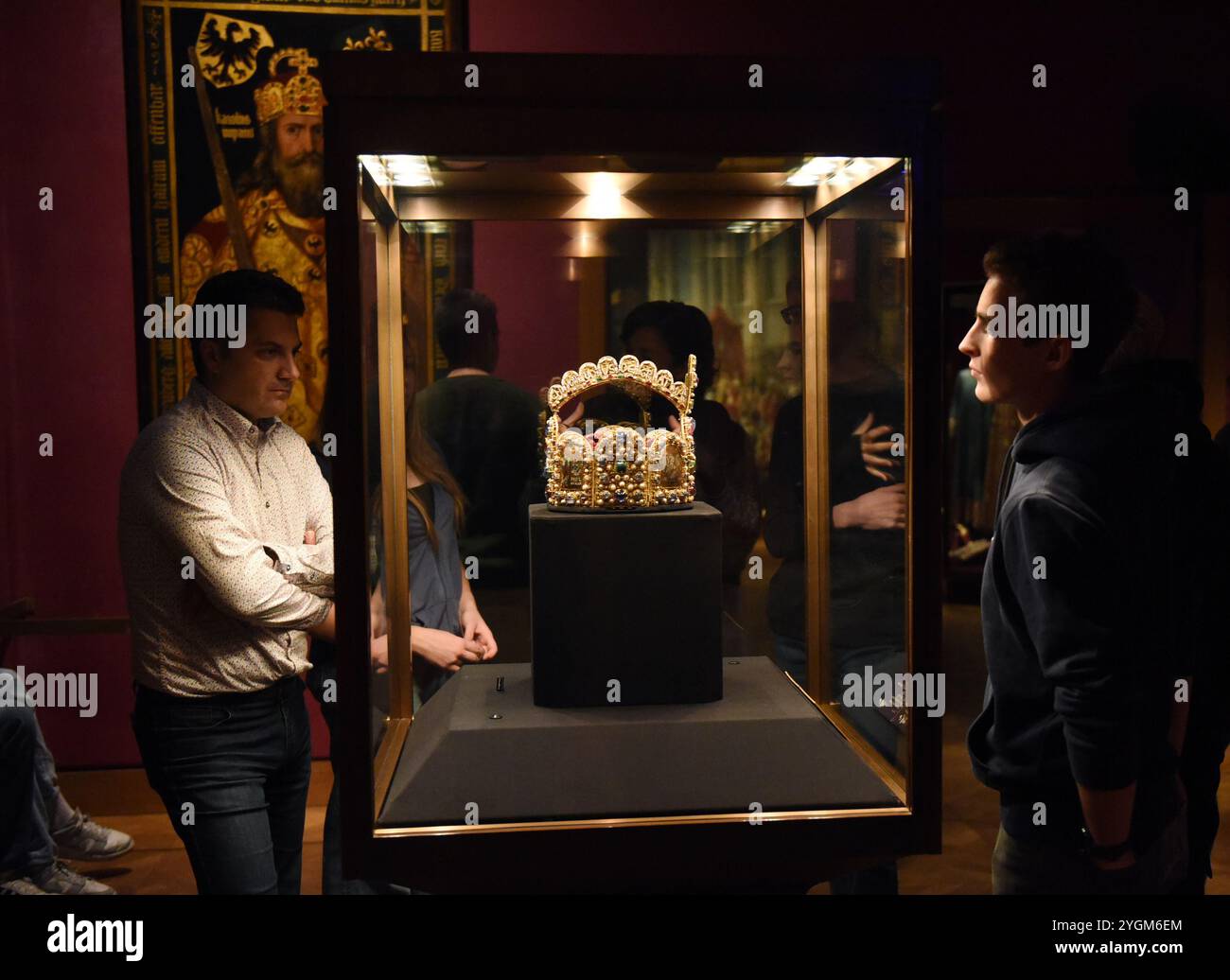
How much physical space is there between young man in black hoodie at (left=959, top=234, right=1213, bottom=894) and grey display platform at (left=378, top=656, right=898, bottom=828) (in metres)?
0.24

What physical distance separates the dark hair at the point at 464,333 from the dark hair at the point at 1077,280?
0.68 m

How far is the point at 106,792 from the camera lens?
296 centimetres

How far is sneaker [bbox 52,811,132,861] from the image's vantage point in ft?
8.96

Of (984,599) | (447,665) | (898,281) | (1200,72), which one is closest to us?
(898,281)

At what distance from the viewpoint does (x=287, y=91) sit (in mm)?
2793

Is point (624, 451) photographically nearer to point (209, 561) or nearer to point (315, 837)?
point (209, 561)

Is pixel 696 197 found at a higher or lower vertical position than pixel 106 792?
higher

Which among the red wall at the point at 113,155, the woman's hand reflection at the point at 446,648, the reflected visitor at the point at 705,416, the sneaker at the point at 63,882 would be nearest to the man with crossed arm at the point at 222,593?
the woman's hand reflection at the point at 446,648

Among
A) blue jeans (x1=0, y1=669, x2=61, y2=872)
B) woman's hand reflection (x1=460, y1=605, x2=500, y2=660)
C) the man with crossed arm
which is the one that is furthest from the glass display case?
blue jeans (x1=0, y1=669, x2=61, y2=872)

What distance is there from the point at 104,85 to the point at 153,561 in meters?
1.77

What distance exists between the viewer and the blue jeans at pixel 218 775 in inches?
62.3

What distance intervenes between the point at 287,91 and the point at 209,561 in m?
1.72
